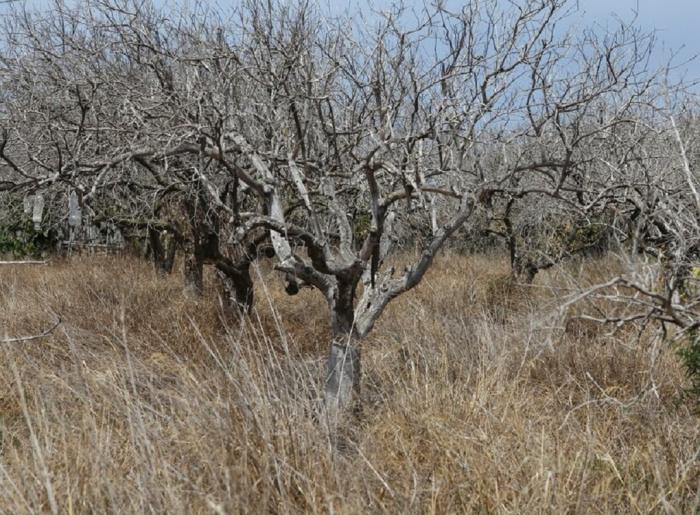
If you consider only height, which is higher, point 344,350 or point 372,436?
point 344,350

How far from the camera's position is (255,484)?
2.27m

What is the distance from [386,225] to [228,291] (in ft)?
7.24

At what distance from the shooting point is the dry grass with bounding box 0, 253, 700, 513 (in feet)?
7.66

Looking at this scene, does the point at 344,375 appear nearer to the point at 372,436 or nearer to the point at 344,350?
the point at 344,350

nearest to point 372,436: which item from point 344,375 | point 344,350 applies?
point 344,375

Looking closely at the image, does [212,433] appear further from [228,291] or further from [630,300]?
[228,291]

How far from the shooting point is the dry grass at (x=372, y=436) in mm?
2336

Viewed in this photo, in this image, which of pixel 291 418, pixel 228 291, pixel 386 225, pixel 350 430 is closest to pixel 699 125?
pixel 386 225

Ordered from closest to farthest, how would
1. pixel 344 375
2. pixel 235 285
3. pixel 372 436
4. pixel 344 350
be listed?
1. pixel 372 436
2. pixel 344 375
3. pixel 344 350
4. pixel 235 285

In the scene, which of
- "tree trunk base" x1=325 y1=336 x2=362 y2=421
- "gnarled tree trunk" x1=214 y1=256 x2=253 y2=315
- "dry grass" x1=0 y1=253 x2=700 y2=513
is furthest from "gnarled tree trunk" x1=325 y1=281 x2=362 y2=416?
"gnarled tree trunk" x1=214 y1=256 x2=253 y2=315

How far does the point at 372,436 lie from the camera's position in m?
3.20

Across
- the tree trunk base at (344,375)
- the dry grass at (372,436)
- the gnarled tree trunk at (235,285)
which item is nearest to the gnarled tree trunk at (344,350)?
the tree trunk base at (344,375)

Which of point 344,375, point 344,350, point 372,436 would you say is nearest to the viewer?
point 372,436

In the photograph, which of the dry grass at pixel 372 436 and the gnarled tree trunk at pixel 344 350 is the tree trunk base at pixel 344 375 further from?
the dry grass at pixel 372 436
